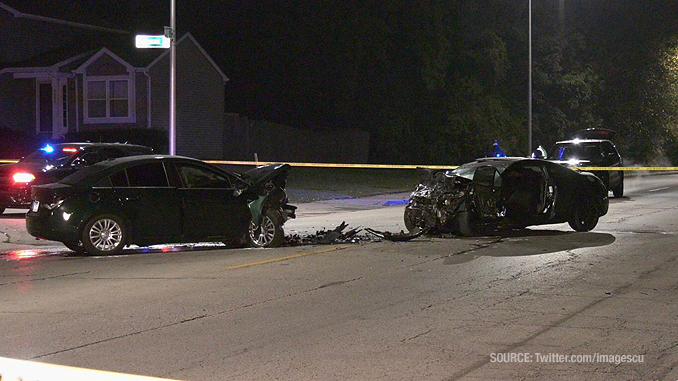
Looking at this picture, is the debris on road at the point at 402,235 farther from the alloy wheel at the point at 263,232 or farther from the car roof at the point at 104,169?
the car roof at the point at 104,169

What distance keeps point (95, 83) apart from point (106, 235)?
28735 millimetres

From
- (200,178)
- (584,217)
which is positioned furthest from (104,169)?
(584,217)

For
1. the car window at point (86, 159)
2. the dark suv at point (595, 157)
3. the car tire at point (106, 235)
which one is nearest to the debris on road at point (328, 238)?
the car tire at point (106, 235)

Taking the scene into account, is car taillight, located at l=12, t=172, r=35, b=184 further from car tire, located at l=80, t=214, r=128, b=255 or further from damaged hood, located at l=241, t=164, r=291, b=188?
car tire, located at l=80, t=214, r=128, b=255

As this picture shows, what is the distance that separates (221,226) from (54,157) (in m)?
8.24

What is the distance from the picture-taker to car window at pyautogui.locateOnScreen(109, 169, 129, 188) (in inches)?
539

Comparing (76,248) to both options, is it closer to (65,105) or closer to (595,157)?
(595,157)

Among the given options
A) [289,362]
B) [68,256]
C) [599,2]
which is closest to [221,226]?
[68,256]

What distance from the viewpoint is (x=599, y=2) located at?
57250 mm

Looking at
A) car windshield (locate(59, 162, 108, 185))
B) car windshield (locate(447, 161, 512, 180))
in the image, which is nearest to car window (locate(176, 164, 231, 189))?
car windshield (locate(59, 162, 108, 185))

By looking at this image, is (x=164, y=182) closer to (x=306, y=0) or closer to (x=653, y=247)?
(x=653, y=247)

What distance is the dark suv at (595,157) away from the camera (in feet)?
87.4

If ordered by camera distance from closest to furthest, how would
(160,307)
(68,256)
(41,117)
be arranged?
(160,307) → (68,256) → (41,117)

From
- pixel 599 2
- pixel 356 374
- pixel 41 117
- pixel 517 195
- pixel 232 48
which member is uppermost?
pixel 599 2
